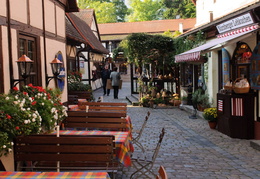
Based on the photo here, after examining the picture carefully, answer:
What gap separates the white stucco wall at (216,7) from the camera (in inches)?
444

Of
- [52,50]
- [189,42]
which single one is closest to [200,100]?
[189,42]

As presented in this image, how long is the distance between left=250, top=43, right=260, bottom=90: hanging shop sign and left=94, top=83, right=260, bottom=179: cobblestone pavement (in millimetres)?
1358

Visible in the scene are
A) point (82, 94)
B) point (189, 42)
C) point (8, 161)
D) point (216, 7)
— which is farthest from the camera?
point (216, 7)

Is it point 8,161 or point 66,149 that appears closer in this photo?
point 66,149

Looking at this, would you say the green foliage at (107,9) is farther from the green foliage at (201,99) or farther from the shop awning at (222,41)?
the shop awning at (222,41)

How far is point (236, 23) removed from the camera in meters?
8.50

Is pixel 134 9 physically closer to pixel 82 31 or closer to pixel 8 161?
pixel 82 31

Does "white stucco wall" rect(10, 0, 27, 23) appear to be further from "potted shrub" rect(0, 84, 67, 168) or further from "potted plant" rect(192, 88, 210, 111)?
"potted plant" rect(192, 88, 210, 111)

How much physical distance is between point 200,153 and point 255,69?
8.29 feet

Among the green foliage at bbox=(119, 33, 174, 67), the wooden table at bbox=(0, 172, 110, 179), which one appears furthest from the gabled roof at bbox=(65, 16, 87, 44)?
the wooden table at bbox=(0, 172, 110, 179)

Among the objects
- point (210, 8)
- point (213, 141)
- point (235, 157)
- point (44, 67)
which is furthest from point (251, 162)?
point (210, 8)

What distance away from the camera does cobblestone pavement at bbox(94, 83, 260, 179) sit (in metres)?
5.51

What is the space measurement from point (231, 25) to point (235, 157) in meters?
3.85

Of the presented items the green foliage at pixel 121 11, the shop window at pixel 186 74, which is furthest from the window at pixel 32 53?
the green foliage at pixel 121 11
